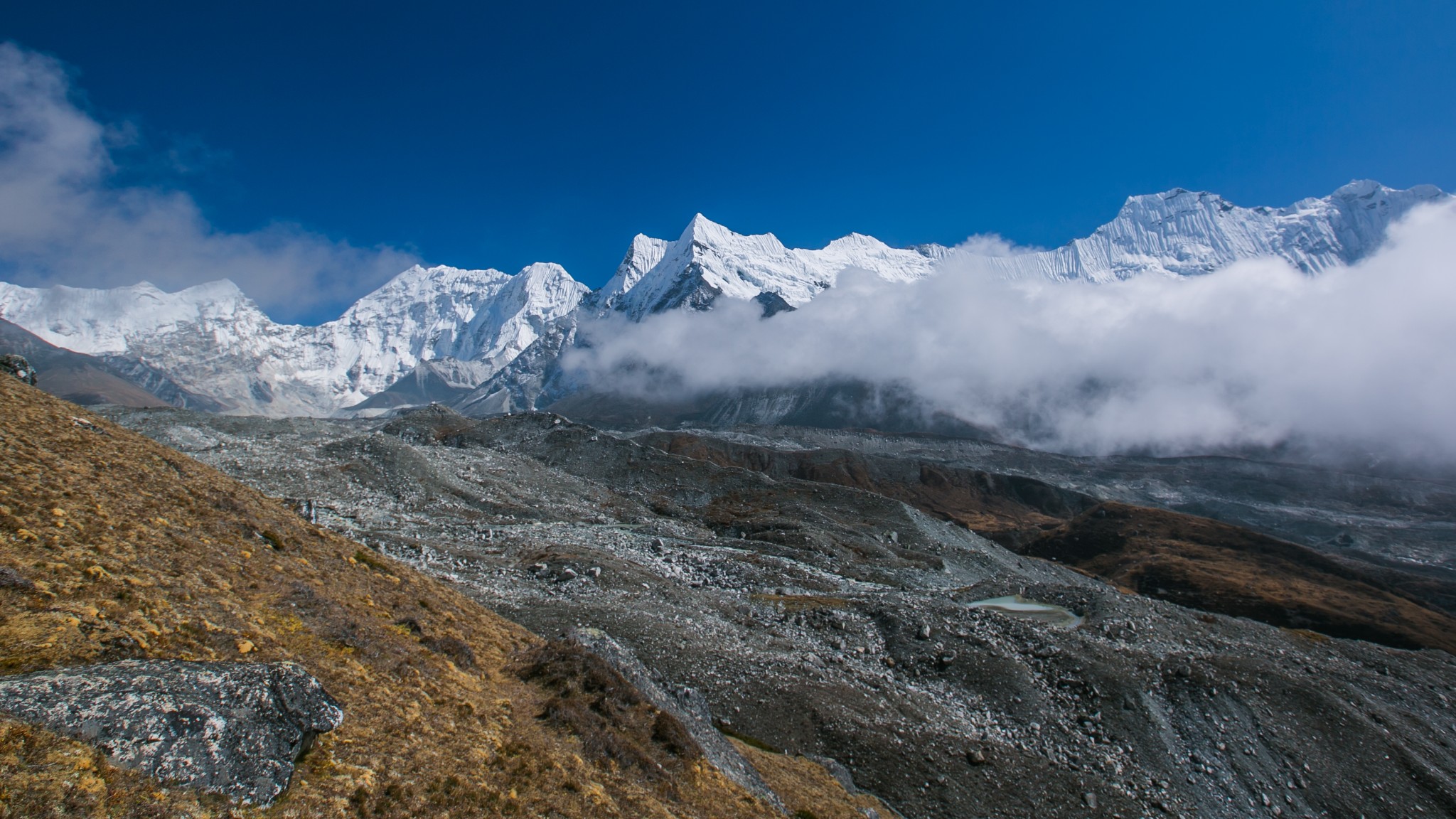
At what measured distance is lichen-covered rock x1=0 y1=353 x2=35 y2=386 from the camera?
27.7 metres

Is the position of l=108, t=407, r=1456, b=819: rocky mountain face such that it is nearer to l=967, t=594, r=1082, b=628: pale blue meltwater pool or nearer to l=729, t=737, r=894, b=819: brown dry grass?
l=967, t=594, r=1082, b=628: pale blue meltwater pool

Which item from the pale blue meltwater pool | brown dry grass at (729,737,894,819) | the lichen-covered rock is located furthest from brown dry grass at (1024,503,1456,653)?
the lichen-covered rock

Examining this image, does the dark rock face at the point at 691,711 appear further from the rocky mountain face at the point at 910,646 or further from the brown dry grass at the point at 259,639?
the brown dry grass at the point at 259,639

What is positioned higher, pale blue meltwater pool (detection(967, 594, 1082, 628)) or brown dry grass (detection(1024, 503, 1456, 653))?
pale blue meltwater pool (detection(967, 594, 1082, 628))

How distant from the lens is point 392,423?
391ft

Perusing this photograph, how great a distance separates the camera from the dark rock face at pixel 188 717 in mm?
8609

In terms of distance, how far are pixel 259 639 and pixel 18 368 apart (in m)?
27.7

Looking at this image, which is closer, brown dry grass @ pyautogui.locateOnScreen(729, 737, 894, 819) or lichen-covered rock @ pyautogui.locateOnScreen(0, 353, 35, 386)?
brown dry grass @ pyautogui.locateOnScreen(729, 737, 894, 819)

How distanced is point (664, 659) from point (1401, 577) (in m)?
161

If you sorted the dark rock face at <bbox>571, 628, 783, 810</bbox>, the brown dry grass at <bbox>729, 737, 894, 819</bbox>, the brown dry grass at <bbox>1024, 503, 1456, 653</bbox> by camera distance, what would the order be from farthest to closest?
the brown dry grass at <bbox>1024, 503, 1456, 653</bbox>
the brown dry grass at <bbox>729, 737, 894, 819</bbox>
the dark rock face at <bbox>571, 628, 783, 810</bbox>

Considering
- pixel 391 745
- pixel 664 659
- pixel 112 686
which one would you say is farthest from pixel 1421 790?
pixel 112 686

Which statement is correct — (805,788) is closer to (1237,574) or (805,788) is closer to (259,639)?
(259,639)

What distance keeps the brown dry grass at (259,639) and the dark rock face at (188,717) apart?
33 centimetres

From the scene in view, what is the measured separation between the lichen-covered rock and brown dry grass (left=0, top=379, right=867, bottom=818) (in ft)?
36.1
